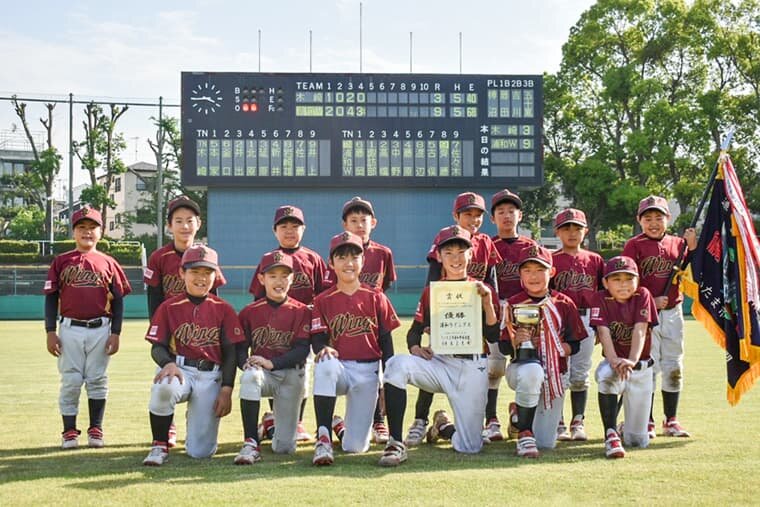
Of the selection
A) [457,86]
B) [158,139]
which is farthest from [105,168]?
[457,86]

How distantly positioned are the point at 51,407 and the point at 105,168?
3201cm

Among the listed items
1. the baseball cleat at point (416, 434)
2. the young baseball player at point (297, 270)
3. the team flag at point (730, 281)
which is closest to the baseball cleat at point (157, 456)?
the young baseball player at point (297, 270)

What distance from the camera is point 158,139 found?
112 feet

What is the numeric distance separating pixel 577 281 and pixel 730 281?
105cm

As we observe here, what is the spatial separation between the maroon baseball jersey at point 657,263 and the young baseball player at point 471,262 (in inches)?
43.0

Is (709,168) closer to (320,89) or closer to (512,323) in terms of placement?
(320,89)

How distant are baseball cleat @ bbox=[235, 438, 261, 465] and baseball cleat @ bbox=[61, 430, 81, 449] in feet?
4.34

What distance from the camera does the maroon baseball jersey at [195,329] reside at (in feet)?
16.6

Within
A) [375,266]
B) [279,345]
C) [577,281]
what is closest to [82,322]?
[279,345]

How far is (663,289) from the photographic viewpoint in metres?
5.88

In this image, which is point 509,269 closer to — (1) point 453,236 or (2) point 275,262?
(1) point 453,236

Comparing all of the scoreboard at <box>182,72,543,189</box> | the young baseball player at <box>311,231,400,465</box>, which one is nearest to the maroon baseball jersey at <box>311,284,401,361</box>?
the young baseball player at <box>311,231,400,465</box>

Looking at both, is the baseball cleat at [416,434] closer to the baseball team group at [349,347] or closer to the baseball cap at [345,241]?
the baseball team group at [349,347]

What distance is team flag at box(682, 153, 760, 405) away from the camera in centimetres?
538
